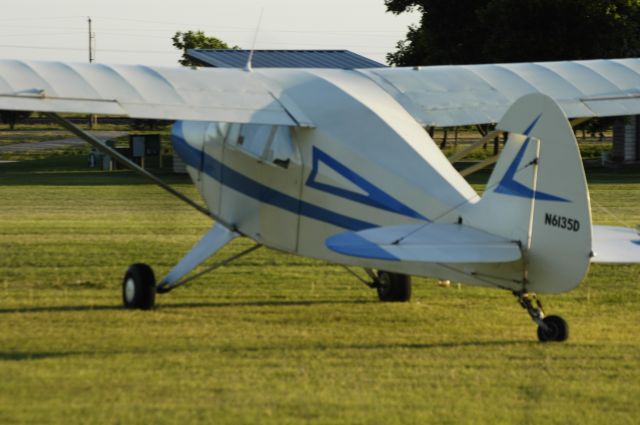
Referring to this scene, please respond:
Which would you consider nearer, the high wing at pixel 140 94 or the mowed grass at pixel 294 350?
the mowed grass at pixel 294 350

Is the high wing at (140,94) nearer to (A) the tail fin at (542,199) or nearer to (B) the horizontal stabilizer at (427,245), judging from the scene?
(B) the horizontal stabilizer at (427,245)

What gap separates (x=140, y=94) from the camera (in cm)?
1091

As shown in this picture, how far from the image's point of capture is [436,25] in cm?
4150


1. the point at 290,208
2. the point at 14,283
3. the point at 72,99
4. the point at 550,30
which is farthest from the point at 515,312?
the point at 550,30

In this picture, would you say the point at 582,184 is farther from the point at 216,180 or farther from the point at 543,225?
the point at 216,180

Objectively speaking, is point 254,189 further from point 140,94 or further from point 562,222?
point 562,222

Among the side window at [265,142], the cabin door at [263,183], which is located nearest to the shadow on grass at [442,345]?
the cabin door at [263,183]

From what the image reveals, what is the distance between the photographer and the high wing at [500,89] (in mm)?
12320

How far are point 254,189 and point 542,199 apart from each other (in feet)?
11.0

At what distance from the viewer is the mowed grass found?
296 inches

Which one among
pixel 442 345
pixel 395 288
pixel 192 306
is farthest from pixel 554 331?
pixel 192 306

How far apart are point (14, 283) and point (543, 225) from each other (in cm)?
646

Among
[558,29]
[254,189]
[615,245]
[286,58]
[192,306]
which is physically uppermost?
[558,29]

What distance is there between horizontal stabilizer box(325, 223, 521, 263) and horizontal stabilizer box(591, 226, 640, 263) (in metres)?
0.60
